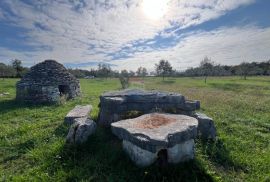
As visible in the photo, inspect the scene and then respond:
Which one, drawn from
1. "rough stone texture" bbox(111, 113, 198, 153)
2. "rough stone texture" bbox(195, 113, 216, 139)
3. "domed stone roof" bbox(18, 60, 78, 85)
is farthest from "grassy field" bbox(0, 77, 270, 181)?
"domed stone roof" bbox(18, 60, 78, 85)

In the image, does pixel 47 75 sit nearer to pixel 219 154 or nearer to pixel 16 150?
pixel 16 150

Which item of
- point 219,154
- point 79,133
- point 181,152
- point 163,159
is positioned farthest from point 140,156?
point 219,154

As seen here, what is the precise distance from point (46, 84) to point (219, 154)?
43.5ft

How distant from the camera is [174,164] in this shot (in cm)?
475

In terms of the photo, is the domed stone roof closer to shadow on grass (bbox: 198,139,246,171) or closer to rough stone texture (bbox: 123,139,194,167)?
rough stone texture (bbox: 123,139,194,167)

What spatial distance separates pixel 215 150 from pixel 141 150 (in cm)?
249

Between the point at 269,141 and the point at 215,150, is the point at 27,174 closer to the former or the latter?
the point at 215,150

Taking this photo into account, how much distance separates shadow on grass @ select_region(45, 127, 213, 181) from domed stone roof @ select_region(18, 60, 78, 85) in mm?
11325

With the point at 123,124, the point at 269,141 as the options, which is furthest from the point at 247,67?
the point at 123,124

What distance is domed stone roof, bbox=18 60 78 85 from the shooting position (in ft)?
51.2

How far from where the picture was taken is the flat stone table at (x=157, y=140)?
14.4 ft

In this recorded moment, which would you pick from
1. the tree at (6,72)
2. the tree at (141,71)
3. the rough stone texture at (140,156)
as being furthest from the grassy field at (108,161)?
the tree at (141,71)

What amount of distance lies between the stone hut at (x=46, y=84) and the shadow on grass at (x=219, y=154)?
1201cm

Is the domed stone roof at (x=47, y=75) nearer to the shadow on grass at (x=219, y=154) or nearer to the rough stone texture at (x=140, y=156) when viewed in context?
the rough stone texture at (x=140, y=156)
